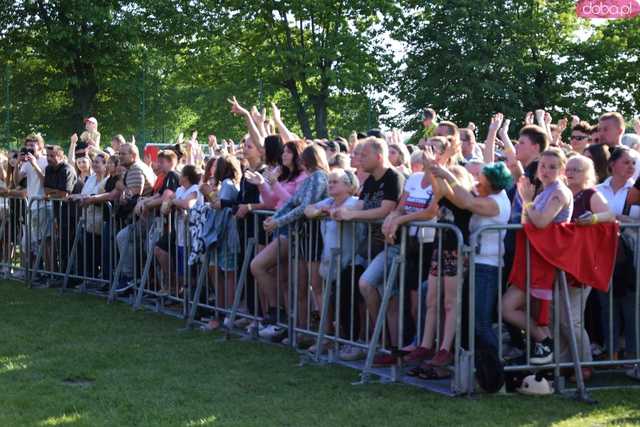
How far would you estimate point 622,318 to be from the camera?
805 centimetres

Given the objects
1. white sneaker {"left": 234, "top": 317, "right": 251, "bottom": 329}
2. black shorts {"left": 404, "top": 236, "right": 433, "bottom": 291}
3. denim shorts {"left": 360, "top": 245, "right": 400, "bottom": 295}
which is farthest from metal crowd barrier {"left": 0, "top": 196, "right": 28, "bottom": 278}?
black shorts {"left": 404, "top": 236, "right": 433, "bottom": 291}

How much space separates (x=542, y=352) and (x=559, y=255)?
76 centimetres

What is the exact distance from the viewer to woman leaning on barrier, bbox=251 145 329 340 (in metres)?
9.02

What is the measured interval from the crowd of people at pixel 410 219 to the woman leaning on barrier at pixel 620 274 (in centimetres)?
1

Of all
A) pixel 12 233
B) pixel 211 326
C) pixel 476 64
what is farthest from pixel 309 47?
pixel 211 326

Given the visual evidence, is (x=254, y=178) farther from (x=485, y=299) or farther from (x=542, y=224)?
(x=542, y=224)

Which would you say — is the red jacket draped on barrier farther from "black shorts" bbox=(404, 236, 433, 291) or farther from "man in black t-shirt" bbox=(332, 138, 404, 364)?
"man in black t-shirt" bbox=(332, 138, 404, 364)

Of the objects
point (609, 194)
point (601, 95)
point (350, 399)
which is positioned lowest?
point (350, 399)

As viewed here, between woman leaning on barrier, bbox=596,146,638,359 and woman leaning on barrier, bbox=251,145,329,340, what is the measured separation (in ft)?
8.40

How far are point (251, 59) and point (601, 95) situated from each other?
16.1m

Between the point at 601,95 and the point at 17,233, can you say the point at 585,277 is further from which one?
the point at 601,95

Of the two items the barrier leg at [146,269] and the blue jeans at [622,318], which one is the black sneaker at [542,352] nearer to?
the blue jeans at [622,318]

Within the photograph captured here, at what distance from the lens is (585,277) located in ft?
24.3

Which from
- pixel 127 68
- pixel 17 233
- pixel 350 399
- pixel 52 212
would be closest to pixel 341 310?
pixel 350 399
